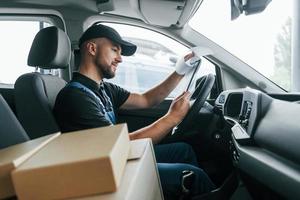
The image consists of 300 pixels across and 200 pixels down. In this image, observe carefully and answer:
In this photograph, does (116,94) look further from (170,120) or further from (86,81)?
(170,120)

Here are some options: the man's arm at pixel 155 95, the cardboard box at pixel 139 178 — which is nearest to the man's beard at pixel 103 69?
the man's arm at pixel 155 95

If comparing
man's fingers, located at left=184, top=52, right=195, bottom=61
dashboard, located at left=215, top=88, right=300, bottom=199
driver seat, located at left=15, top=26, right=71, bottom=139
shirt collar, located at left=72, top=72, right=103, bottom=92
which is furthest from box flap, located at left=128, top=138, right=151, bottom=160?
man's fingers, located at left=184, top=52, right=195, bottom=61

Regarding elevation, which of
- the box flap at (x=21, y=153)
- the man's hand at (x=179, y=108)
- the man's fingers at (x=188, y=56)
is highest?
the box flap at (x=21, y=153)

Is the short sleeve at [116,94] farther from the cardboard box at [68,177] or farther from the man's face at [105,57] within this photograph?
the cardboard box at [68,177]

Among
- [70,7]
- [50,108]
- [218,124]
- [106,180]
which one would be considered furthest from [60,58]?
[106,180]

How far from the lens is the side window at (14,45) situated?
104 inches

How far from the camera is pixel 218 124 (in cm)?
222

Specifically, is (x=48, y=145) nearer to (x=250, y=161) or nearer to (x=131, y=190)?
(x=131, y=190)

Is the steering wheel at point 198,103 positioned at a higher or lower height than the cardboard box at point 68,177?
lower

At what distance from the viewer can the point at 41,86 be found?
191 cm

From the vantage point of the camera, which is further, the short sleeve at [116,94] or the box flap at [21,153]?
the short sleeve at [116,94]

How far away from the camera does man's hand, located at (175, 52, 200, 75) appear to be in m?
2.06

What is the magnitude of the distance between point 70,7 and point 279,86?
54.8 inches

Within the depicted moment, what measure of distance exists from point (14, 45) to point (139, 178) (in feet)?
6.51
